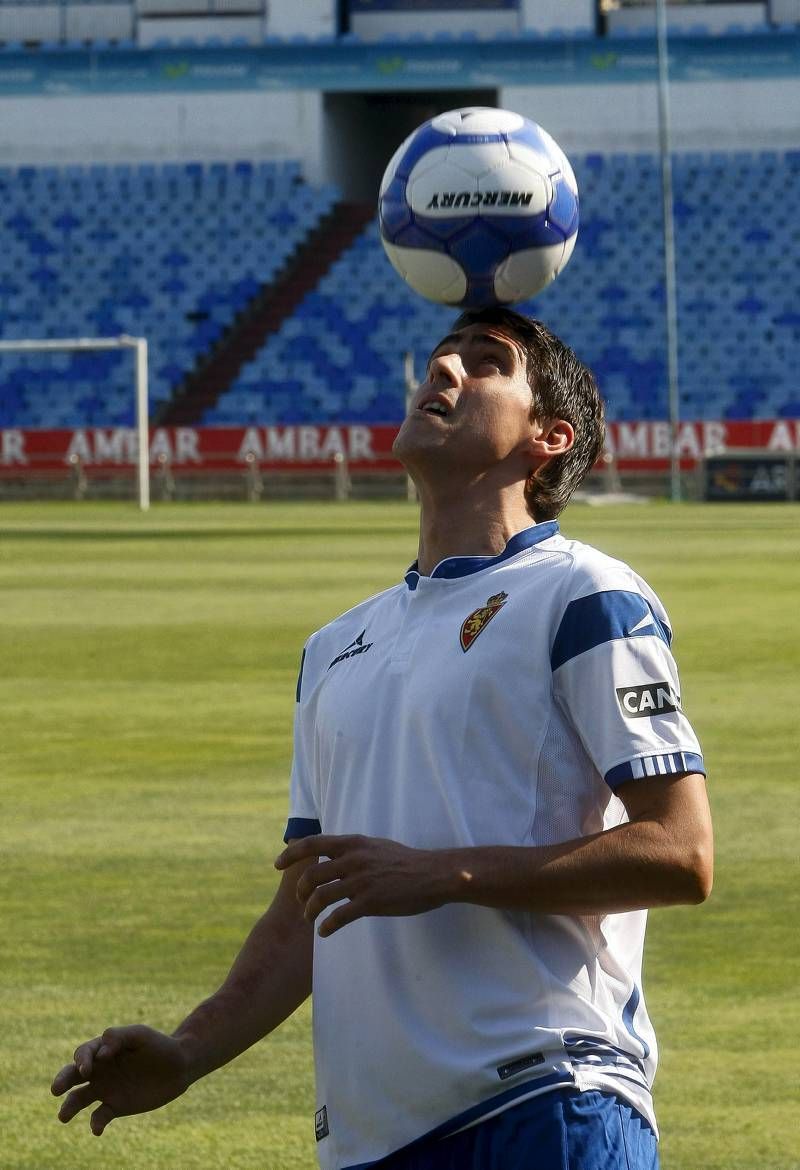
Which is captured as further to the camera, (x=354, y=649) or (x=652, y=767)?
(x=354, y=649)

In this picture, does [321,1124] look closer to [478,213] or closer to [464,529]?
[464,529]

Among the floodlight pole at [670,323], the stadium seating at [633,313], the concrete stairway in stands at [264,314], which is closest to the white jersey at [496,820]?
the floodlight pole at [670,323]

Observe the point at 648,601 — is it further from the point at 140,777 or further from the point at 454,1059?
the point at 140,777

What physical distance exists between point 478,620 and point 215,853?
17.9ft

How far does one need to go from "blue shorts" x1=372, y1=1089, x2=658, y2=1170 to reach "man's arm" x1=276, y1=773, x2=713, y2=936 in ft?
0.73

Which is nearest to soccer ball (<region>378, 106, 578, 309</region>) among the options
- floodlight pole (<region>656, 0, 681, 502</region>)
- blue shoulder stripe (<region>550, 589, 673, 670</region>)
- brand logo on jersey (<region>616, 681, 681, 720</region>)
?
blue shoulder stripe (<region>550, 589, 673, 670</region>)

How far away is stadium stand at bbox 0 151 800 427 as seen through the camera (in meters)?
44.9

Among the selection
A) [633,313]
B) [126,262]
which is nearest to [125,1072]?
[633,313]

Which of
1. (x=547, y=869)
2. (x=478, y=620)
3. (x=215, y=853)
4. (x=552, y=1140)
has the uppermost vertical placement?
(x=478, y=620)

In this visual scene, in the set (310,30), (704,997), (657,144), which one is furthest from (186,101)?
(704,997)

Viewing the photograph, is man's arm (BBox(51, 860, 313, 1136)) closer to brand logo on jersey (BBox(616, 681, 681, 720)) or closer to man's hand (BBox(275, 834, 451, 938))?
man's hand (BBox(275, 834, 451, 938))

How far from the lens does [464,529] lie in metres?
2.86

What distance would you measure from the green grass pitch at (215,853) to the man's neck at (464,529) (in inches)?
81.8

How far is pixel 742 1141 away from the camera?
15.3 feet
